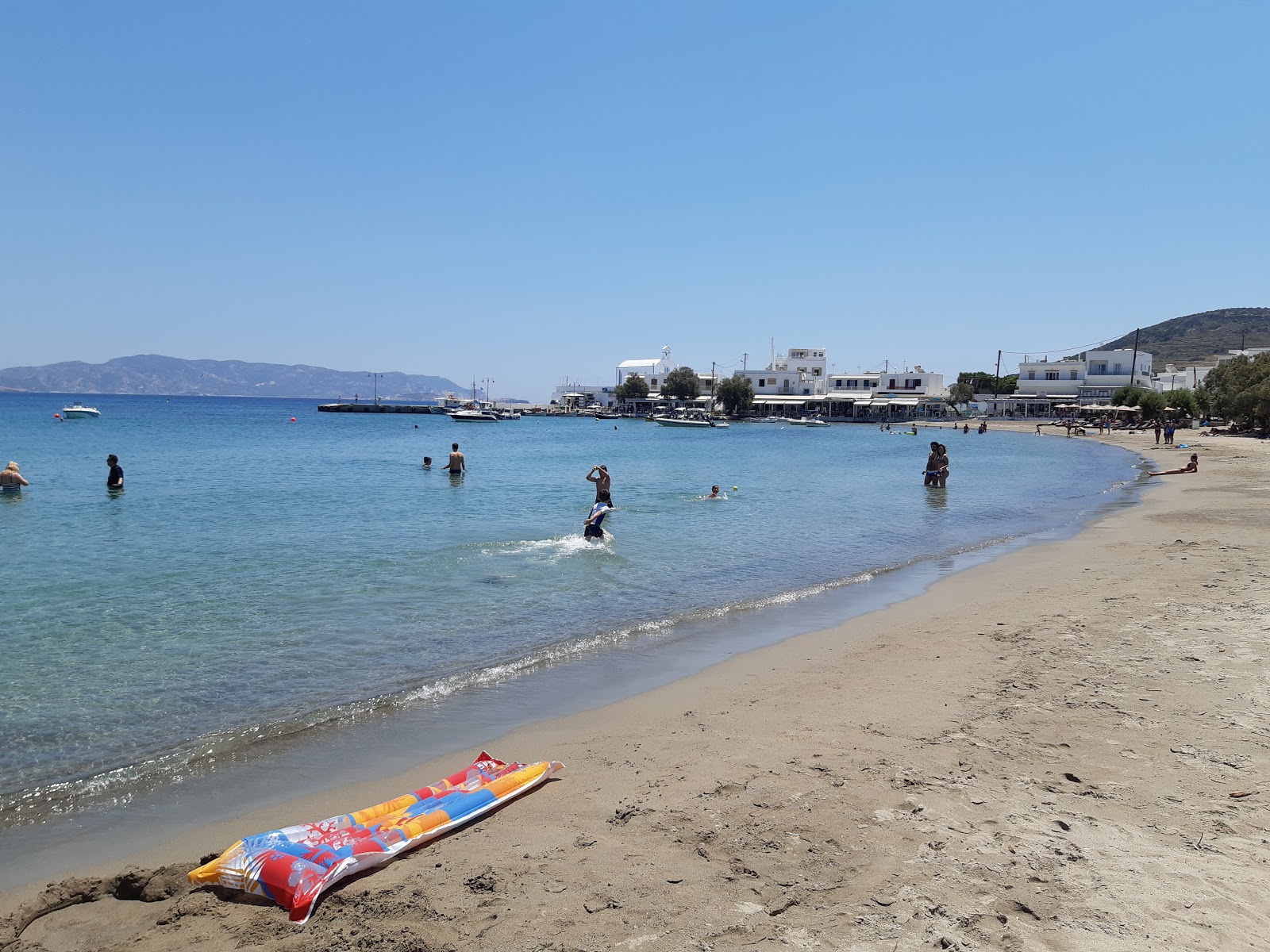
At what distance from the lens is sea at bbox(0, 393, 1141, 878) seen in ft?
23.7

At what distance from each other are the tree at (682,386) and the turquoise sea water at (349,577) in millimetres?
86689

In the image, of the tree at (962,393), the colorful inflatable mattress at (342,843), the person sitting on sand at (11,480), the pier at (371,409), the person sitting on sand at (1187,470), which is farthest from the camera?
the pier at (371,409)

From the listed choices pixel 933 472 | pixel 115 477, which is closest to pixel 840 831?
pixel 933 472

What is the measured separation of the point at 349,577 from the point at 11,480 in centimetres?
1776

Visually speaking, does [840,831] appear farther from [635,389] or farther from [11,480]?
[635,389]

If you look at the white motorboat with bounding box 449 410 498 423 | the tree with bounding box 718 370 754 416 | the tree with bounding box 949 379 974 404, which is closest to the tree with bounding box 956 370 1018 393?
the tree with bounding box 949 379 974 404

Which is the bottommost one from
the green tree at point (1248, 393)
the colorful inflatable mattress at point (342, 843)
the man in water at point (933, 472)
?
the colorful inflatable mattress at point (342, 843)

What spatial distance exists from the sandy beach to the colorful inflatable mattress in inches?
3.9

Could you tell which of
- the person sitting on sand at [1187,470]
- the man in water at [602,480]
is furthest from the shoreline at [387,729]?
the person sitting on sand at [1187,470]

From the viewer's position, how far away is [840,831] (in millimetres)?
4824

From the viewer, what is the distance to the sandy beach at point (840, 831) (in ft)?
12.9

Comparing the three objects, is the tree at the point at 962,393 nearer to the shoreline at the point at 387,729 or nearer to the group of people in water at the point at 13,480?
the group of people in water at the point at 13,480

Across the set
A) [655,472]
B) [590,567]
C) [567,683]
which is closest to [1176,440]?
[655,472]

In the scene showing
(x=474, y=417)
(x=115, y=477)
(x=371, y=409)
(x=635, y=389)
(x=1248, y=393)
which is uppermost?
(x=635, y=389)
